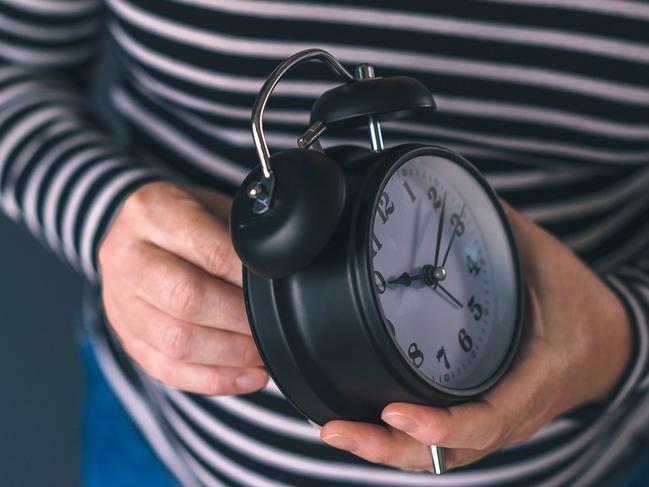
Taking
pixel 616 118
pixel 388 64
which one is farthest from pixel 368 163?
pixel 616 118

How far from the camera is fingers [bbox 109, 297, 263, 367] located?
0.62 m

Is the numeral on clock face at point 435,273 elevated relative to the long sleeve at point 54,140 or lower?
lower

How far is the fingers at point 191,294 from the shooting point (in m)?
0.60

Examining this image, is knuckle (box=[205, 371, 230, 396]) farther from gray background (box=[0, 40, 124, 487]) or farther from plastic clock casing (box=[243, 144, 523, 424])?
gray background (box=[0, 40, 124, 487])

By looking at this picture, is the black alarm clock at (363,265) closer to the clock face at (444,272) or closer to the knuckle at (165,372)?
the clock face at (444,272)

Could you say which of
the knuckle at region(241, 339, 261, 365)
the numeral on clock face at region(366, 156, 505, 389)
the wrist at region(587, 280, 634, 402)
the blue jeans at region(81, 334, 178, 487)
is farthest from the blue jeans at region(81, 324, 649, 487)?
the numeral on clock face at region(366, 156, 505, 389)

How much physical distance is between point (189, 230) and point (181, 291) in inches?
1.8

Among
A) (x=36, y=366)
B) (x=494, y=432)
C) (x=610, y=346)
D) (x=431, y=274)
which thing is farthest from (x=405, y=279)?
(x=36, y=366)

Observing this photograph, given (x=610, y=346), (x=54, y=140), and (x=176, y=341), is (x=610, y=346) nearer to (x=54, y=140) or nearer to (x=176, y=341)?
(x=176, y=341)

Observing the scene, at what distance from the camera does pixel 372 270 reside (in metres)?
0.50

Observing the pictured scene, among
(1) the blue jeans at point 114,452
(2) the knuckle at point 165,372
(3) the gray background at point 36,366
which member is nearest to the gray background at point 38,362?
(3) the gray background at point 36,366

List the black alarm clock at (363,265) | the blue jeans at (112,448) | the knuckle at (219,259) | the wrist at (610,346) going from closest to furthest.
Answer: the black alarm clock at (363,265) < the knuckle at (219,259) < the wrist at (610,346) < the blue jeans at (112,448)

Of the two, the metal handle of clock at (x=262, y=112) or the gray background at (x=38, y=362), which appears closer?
the metal handle of clock at (x=262, y=112)

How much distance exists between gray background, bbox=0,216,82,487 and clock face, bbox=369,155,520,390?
0.64 m
